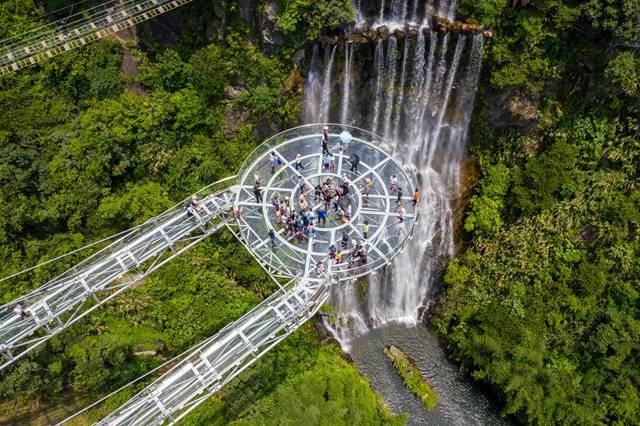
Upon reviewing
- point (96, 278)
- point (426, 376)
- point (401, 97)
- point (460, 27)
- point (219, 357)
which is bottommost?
point (426, 376)

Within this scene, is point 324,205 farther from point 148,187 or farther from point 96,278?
point 148,187

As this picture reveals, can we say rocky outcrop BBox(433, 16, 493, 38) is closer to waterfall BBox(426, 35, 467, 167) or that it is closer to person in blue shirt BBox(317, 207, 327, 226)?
waterfall BBox(426, 35, 467, 167)

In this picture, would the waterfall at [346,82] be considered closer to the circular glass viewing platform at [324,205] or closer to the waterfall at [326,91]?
the waterfall at [326,91]

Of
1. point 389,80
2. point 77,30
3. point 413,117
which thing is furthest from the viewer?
point 413,117

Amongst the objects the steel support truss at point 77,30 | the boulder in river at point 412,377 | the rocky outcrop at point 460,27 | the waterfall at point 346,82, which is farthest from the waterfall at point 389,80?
the boulder in river at point 412,377

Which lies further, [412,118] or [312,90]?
[412,118]

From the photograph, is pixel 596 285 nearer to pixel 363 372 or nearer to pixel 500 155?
pixel 500 155

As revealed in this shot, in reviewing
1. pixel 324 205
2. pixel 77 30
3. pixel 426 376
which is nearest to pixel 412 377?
pixel 426 376
